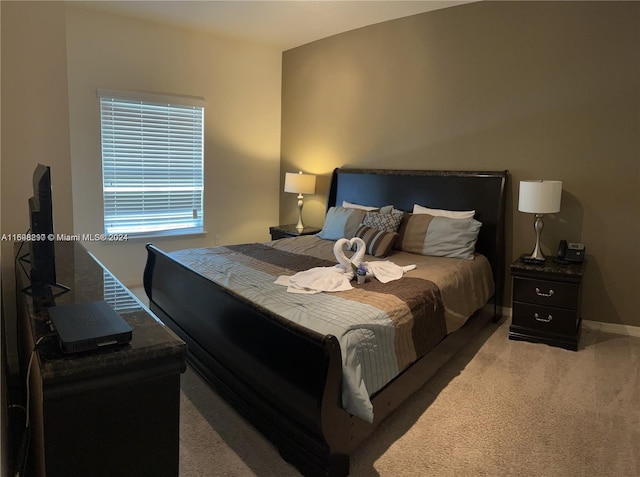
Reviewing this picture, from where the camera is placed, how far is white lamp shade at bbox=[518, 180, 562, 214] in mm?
3344

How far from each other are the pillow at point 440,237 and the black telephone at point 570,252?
636 millimetres

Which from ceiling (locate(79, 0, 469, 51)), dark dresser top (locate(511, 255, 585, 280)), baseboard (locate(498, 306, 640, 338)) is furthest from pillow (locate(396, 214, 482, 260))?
ceiling (locate(79, 0, 469, 51))

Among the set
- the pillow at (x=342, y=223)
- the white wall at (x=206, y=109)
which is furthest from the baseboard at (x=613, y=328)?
the white wall at (x=206, y=109)

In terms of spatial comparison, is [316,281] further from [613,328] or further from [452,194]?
[613,328]

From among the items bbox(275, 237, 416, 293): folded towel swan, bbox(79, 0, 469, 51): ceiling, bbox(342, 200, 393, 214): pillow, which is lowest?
bbox(275, 237, 416, 293): folded towel swan

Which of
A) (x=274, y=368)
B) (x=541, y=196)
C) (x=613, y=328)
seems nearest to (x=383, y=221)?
(x=541, y=196)

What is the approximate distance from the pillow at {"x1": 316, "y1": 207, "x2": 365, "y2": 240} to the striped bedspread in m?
0.87

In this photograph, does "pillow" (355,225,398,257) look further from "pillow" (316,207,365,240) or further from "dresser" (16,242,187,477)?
"dresser" (16,242,187,477)

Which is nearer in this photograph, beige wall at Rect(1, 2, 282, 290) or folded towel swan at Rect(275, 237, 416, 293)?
beige wall at Rect(1, 2, 282, 290)

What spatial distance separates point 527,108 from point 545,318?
174 centimetres

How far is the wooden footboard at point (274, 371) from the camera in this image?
1784 millimetres

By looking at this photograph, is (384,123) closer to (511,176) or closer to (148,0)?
(511,176)

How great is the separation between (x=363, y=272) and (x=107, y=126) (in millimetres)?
3202

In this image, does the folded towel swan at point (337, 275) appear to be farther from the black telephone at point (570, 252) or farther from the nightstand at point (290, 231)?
the nightstand at point (290, 231)
